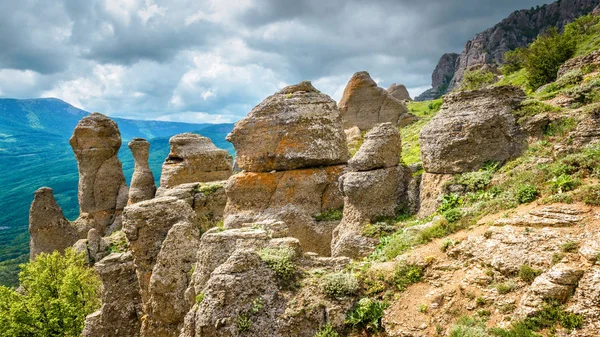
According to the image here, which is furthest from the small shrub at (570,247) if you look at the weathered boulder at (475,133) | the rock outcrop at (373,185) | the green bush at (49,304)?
the green bush at (49,304)

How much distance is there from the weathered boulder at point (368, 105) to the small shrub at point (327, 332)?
46.2m

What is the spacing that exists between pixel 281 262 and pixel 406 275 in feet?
11.0

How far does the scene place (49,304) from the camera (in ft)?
64.6

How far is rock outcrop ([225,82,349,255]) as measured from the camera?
19453 mm

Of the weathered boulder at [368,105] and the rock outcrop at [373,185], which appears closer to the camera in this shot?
the rock outcrop at [373,185]

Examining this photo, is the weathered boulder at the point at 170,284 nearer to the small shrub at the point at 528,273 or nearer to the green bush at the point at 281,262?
the green bush at the point at 281,262

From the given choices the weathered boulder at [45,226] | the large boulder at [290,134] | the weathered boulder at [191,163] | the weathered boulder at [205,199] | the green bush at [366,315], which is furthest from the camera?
the weathered boulder at [191,163]

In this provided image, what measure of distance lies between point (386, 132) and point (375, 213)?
12.1ft

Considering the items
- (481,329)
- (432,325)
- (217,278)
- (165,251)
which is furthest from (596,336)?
(165,251)

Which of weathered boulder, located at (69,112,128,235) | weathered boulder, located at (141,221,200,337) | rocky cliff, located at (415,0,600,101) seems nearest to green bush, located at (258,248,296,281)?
weathered boulder, located at (141,221,200,337)

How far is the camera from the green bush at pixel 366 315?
838 centimetres

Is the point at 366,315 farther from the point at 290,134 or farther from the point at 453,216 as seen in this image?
the point at 290,134

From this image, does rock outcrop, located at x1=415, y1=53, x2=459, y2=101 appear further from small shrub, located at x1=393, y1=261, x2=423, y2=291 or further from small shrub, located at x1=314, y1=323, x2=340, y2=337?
small shrub, located at x1=314, y1=323, x2=340, y2=337

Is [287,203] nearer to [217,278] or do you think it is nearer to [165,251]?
[165,251]
